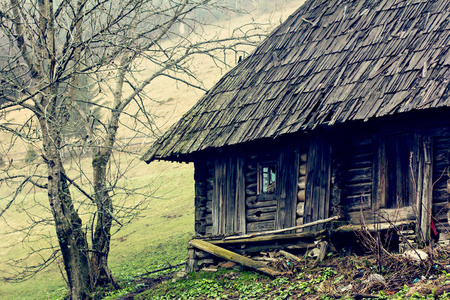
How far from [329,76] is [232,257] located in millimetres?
4294

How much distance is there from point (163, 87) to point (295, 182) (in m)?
47.4

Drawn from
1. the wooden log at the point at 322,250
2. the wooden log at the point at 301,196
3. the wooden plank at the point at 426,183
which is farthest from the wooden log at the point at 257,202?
the wooden plank at the point at 426,183

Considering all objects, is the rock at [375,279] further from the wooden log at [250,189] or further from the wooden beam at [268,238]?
the wooden log at [250,189]

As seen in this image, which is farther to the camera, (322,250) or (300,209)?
(300,209)

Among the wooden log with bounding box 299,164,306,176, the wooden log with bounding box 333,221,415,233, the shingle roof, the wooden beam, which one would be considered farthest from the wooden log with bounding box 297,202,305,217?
the shingle roof

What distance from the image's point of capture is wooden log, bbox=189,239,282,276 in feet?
36.3

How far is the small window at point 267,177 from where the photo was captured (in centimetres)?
1259

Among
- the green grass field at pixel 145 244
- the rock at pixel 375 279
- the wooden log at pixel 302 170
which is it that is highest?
the wooden log at pixel 302 170

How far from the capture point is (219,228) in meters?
13.2

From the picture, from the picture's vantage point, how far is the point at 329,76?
11.7 m

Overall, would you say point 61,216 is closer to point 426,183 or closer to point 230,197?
point 230,197

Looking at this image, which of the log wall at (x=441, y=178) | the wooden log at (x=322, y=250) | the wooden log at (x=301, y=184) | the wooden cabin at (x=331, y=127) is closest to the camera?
the log wall at (x=441, y=178)

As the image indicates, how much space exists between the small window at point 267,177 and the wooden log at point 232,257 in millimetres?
1589

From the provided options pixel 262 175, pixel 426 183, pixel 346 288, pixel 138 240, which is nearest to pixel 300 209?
pixel 262 175
